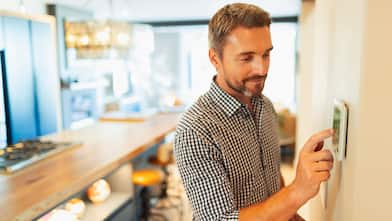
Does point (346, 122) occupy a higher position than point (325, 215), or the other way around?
point (346, 122)

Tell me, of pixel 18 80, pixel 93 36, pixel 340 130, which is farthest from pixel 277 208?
pixel 93 36

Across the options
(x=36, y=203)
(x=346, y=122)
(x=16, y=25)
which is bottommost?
(x=36, y=203)

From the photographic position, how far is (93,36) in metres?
3.40

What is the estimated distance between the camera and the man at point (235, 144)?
96 centimetres

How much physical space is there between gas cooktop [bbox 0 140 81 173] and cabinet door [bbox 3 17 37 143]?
64mm

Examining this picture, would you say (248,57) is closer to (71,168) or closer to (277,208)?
(277,208)

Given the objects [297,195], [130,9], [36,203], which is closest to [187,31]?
[130,9]

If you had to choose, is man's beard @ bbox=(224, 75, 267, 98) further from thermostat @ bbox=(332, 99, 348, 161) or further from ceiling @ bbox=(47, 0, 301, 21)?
ceiling @ bbox=(47, 0, 301, 21)

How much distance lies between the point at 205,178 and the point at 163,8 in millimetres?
4668

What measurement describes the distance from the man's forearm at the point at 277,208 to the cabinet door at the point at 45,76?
6.11ft

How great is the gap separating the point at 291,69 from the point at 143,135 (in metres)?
4.17

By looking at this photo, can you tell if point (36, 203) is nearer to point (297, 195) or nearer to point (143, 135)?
point (297, 195)

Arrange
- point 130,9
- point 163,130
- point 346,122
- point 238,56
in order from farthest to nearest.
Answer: point 130,9 < point 163,130 < point 238,56 < point 346,122

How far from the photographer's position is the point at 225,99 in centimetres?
118
